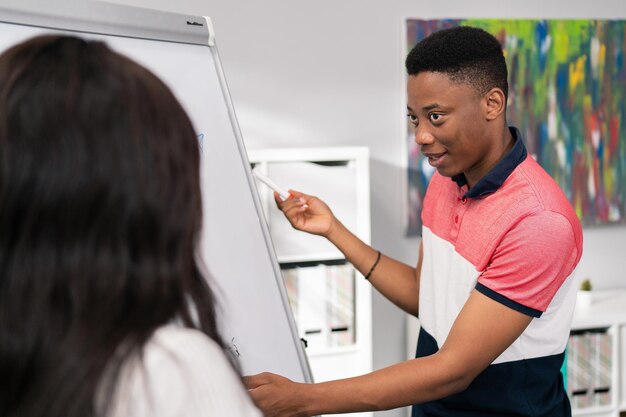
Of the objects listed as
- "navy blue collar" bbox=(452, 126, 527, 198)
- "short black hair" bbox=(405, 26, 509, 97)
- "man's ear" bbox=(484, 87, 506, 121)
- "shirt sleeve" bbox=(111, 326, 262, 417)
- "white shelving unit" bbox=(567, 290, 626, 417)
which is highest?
"short black hair" bbox=(405, 26, 509, 97)

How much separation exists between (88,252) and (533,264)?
2.75 ft

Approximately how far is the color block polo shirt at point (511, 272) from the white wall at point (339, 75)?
47.9 inches

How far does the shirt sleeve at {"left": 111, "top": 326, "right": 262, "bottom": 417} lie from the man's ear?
0.86 m

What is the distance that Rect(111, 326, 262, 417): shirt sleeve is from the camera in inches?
21.6

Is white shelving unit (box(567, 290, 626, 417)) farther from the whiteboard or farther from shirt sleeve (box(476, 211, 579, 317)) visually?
the whiteboard

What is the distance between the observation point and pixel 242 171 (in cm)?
138

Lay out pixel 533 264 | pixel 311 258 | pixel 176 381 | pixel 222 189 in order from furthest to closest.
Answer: pixel 311 258 → pixel 222 189 → pixel 533 264 → pixel 176 381

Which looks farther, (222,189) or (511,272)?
(222,189)

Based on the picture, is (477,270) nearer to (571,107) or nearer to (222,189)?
(222,189)

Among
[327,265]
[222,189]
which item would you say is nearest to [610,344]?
[327,265]

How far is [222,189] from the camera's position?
4.37 ft

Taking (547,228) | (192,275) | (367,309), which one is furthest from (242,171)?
(367,309)

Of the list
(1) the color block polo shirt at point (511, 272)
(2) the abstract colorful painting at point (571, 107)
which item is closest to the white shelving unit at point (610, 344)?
(2) the abstract colorful painting at point (571, 107)

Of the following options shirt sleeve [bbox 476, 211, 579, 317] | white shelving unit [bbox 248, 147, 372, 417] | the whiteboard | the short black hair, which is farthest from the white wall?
shirt sleeve [bbox 476, 211, 579, 317]
